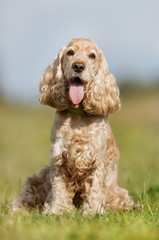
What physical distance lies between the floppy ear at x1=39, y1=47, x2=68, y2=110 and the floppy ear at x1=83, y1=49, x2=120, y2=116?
10.3 inches

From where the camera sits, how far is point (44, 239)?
2.73 m

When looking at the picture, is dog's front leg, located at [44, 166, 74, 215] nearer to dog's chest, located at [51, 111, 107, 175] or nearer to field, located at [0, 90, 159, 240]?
dog's chest, located at [51, 111, 107, 175]

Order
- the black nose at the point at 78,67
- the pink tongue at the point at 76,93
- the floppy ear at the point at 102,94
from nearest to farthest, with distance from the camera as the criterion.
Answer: the black nose at the point at 78,67
the pink tongue at the point at 76,93
the floppy ear at the point at 102,94

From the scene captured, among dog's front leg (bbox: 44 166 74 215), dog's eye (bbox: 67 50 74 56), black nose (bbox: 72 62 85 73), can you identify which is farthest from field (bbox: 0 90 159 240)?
dog's eye (bbox: 67 50 74 56)

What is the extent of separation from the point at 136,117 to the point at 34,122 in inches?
220

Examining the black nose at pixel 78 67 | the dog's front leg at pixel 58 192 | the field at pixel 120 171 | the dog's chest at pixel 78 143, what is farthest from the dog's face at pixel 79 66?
the field at pixel 120 171

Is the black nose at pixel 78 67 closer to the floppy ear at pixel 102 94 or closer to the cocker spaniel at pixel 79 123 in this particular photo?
the cocker spaniel at pixel 79 123

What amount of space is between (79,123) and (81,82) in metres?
0.45

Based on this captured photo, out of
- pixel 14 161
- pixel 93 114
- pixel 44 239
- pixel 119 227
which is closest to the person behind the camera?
pixel 44 239

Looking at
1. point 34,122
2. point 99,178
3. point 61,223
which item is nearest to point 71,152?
point 99,178

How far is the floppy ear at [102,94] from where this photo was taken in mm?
4551

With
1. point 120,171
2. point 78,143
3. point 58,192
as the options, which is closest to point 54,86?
point 78,143

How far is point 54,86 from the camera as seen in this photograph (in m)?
4.67

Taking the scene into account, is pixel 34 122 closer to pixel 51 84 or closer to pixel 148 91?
pixel 148 91
